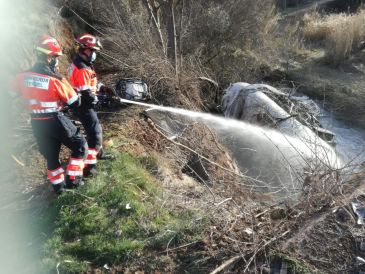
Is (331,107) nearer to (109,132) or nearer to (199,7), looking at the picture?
(199,7)

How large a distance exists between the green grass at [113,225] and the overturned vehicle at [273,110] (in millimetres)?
3326

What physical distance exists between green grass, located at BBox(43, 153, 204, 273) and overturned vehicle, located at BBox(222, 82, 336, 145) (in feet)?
10.9

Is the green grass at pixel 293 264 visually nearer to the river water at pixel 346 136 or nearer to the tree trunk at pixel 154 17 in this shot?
the river water at pixel 346 136

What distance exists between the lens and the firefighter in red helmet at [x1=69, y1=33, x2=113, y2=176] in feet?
16.6

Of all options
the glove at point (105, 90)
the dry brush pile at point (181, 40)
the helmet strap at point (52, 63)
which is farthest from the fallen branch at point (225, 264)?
the dry brush pile at point (181, 40)

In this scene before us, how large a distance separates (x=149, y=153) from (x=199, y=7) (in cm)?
700

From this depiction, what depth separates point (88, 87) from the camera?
5078 mm

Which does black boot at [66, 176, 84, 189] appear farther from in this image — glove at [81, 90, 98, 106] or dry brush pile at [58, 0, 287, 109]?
dry brush pile at [58, 0, 287, 109]

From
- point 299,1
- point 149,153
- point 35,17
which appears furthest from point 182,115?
point 299,1

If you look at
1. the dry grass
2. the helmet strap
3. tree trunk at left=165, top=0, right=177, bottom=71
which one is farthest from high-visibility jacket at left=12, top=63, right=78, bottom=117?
the dry grass

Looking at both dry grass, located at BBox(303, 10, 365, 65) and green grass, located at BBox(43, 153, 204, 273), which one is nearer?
green grass, located at BBox(43, 153, 204, 273)

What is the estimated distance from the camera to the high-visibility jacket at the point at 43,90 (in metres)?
4.53

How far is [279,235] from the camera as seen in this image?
13.2 feet

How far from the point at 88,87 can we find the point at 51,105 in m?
0.63
